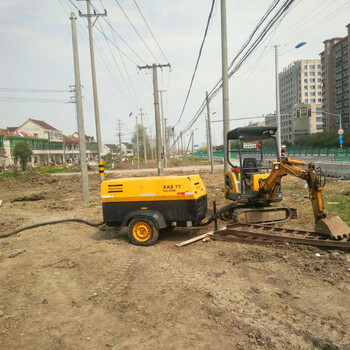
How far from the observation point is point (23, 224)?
399 inches

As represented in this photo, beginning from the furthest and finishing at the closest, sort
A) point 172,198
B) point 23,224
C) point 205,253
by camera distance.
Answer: point 23,224 < point 172,198 < point 205,253

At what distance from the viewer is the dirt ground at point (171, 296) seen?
139 inches

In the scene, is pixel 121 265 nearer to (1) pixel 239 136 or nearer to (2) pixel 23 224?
(1) pixel 239 136

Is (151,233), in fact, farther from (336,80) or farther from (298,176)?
(336,80)

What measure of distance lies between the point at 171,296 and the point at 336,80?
116m

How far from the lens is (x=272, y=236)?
6715mm

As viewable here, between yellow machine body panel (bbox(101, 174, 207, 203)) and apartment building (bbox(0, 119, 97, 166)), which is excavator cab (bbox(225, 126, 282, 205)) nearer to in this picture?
yellow machine body panel (bbox(101, 174, 207, 203))

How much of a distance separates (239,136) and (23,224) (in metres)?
7.00

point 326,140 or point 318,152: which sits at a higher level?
point 326,140

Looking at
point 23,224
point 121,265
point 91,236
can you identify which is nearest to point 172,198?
point 121,265

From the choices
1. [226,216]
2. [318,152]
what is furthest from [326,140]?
[226,216]

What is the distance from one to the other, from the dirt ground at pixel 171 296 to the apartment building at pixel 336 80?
103817 millimetres

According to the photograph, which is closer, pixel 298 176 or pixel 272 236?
pixel 298 176

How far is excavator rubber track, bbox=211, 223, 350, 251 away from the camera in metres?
6.11
